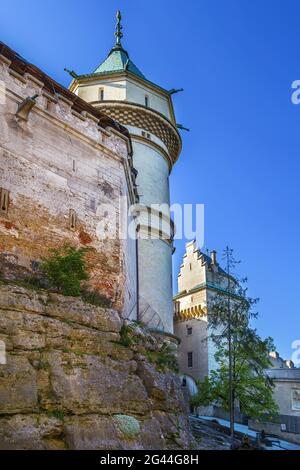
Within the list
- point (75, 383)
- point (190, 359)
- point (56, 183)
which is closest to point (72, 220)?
point (56, 183)

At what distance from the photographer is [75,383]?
10672mm

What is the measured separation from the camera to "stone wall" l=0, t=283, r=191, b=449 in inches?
376

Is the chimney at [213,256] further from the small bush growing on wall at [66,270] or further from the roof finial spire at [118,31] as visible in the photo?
the small bush growing on wall at [66,270]

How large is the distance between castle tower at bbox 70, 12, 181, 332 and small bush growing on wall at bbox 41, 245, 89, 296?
27.4 ft

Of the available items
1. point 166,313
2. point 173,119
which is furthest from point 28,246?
point 173,119

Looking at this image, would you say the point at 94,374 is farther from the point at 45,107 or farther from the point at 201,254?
the point at 201,254

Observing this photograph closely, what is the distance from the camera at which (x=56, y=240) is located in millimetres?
14102

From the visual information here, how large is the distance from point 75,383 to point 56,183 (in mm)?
6521

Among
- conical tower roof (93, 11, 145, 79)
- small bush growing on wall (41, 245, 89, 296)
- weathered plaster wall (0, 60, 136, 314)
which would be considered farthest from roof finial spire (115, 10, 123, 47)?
small bush growing on wall (41, 245, 89, 296)

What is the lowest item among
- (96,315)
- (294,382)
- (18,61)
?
(294,382)

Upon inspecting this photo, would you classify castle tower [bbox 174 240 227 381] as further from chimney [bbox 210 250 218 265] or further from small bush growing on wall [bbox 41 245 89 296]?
small bush growing on wall [bbox 41 245 89 296]

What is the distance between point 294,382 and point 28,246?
29383 millimetres

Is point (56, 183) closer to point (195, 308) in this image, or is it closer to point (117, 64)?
point (117, 64)

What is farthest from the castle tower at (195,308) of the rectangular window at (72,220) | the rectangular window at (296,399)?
the rectangular window at (72,220)
